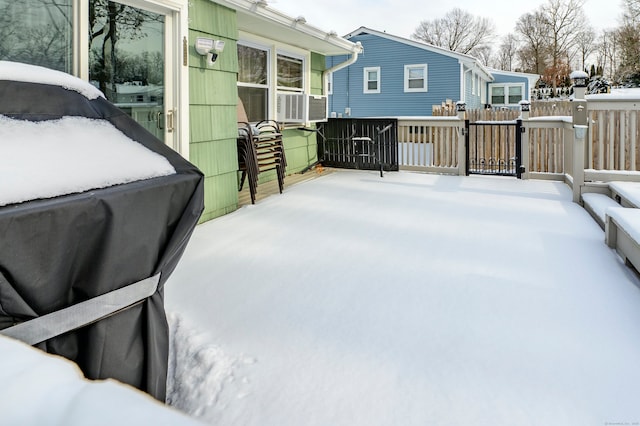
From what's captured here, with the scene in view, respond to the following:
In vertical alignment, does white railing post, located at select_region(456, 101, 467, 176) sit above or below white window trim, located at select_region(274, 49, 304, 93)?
below

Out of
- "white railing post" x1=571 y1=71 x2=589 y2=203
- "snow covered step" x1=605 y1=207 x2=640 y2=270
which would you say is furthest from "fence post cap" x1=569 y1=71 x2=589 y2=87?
"snow covered step" x1=605 y1=207 x2=640 y2=270

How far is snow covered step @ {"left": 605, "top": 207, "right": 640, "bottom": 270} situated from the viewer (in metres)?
2.62

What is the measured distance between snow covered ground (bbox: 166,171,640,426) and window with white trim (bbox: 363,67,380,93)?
12.6 meters

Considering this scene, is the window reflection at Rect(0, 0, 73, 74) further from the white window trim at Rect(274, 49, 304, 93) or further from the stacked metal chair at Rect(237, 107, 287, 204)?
the white window trim at Rect(274, 49, 304, 93)

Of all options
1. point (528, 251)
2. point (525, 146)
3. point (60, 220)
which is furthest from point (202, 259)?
point (525, 146)

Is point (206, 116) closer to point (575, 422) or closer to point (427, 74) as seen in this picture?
point (575, 422)

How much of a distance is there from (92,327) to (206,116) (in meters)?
3.43

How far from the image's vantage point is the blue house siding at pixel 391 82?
14.9 meters

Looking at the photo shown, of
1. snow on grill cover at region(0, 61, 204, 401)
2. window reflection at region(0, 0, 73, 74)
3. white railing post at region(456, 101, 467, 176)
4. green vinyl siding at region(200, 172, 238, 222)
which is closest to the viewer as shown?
snow on grill cover at region(0, 61, 204, 401)

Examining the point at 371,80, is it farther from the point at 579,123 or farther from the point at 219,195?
the point at 219,195

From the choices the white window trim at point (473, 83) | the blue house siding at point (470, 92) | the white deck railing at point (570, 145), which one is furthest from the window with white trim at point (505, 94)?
the white deck railing at point (570, 145)

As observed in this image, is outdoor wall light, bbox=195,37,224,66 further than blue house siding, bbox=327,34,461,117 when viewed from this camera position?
No

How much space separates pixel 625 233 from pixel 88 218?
119 inches

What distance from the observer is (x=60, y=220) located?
108cm
